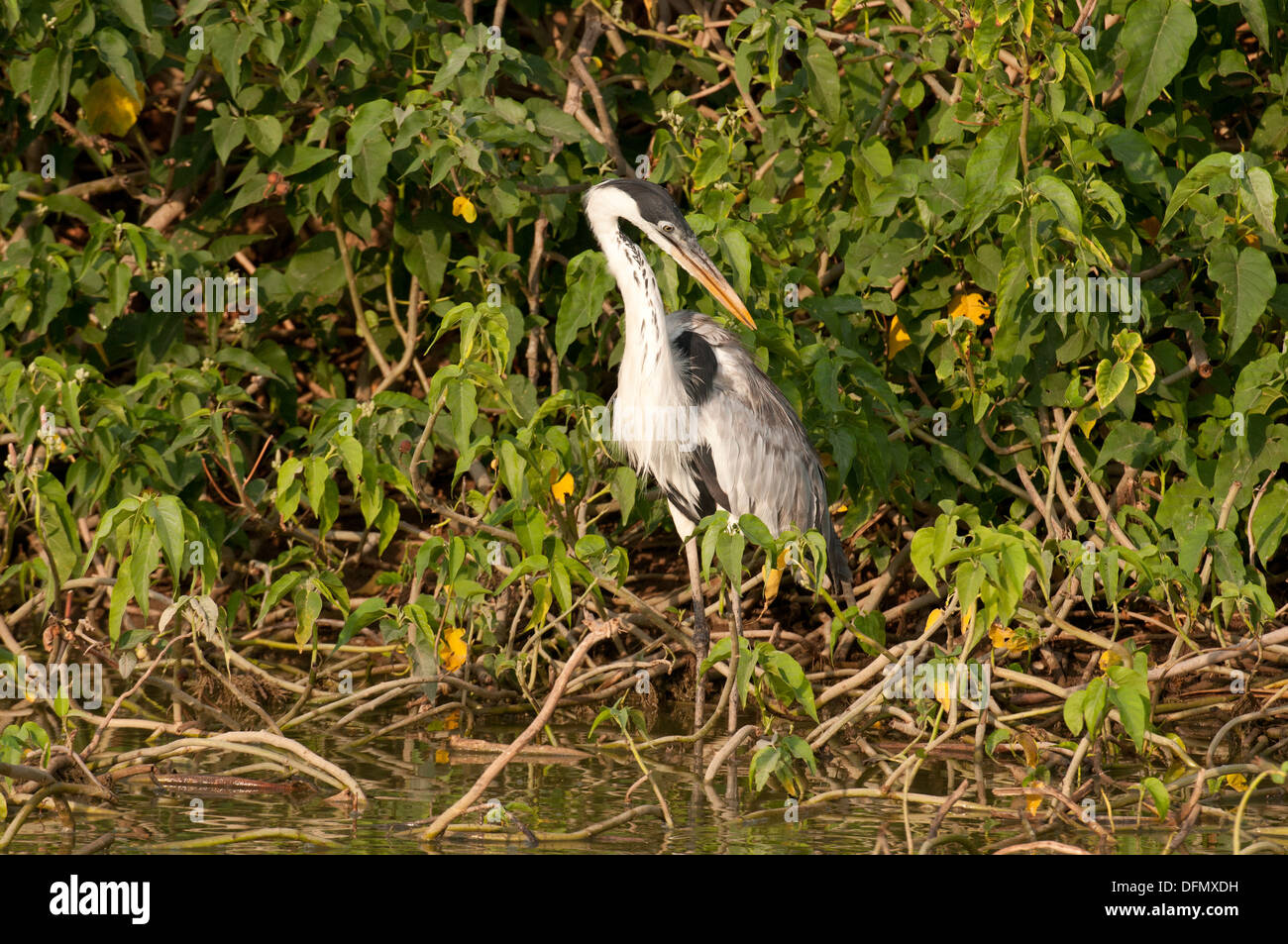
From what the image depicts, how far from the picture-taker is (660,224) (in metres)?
4.53

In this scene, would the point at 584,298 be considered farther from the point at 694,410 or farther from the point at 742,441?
the point at 742,441

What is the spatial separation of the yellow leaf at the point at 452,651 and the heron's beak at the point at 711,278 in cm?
123

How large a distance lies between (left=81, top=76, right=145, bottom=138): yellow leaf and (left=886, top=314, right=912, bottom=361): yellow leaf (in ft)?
9.02

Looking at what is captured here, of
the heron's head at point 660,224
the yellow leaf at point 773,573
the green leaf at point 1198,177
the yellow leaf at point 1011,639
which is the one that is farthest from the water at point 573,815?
the green leaf at point 1198,177

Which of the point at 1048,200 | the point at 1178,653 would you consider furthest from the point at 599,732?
the point at 1048,200

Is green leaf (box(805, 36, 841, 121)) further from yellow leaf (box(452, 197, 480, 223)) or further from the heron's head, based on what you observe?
yellow leaf (box(452, 197, 480, 223))

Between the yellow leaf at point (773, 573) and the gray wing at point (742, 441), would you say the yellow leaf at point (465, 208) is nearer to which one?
the gray wing at point (742, 441)

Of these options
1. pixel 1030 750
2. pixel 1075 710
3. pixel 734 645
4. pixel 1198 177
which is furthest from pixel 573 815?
pixel 1198 177

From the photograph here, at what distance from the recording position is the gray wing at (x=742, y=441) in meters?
4.94

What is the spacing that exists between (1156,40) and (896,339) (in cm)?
127

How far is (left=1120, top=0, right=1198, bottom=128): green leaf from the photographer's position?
408 cm

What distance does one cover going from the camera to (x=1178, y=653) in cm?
421

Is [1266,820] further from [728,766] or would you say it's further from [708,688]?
[708,688]

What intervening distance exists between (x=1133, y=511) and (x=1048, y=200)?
1.11m
